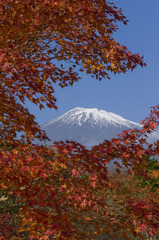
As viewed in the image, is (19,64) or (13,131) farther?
(13,131)

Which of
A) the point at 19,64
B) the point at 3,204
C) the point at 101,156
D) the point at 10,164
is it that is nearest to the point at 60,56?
the point at 19,64

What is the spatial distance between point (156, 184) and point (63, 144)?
10574 mm

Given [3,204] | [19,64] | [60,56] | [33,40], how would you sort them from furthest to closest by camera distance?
[3,204] → [60,56] → [33,40] → [19,64]

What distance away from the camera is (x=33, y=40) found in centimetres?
599

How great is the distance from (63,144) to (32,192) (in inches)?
44.1

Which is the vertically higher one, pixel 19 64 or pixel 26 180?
pixel 19 64

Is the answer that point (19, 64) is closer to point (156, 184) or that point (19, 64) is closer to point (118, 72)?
point (118, 72)

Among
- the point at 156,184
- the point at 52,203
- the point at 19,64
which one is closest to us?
the point at 52,203

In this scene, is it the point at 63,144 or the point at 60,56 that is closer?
the point at 63,144

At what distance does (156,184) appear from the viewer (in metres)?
14.0

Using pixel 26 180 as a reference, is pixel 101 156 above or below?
above

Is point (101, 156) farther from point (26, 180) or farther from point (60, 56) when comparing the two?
point (60, 56)

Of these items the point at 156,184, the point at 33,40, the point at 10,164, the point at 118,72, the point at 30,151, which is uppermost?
the point at 33,40

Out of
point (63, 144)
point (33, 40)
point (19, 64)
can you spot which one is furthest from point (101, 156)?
point (33, 40)
